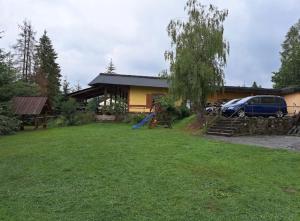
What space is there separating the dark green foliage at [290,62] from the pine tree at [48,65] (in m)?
29.6

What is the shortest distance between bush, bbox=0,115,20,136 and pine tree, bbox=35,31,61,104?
2299 centimetres

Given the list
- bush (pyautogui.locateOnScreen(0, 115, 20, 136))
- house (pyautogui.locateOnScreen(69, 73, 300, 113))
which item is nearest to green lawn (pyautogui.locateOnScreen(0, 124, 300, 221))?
bush (pyautogui.locateOnScreen(0, 115, 20, 136))

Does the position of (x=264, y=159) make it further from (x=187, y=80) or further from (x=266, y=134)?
(x=187, y=80)

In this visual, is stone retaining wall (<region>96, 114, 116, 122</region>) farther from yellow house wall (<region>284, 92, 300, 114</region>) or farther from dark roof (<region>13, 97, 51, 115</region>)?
yellow house wall (<region>284, 92, 300, 114</region>)

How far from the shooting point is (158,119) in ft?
84.6

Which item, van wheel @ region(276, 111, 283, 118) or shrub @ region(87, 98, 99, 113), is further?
shrub @ region(87, 98, 99, 113)

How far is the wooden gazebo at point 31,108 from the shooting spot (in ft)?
88.9

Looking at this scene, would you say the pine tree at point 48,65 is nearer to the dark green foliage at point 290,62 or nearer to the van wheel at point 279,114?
the dark green foliage at point 290,62

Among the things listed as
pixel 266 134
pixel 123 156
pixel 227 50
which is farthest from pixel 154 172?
pixel 227 50

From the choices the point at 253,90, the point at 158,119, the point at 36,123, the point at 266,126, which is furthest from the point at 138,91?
the point at 266,126

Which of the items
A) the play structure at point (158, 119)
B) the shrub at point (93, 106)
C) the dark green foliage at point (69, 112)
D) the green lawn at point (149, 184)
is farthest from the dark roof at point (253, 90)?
the green lawn at point (149, 184)

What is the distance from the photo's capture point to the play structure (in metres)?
Result: 25.0

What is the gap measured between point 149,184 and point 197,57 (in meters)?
15.8

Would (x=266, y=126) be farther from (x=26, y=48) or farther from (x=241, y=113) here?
(x=26, y=48)
